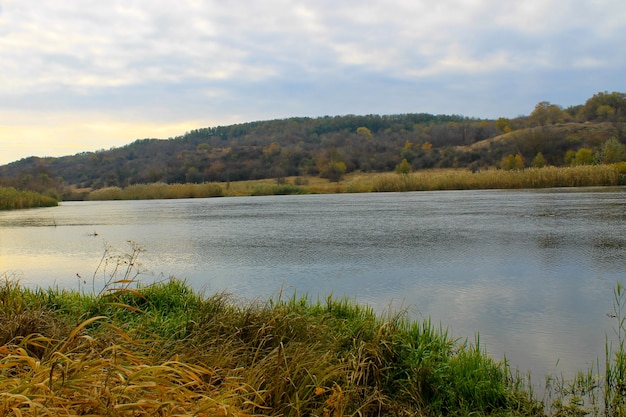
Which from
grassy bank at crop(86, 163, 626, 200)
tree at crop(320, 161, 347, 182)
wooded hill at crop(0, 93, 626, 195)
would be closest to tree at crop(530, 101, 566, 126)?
wooded hill at crop(0, 93, 626, 195)

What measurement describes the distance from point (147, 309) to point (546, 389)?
4.09m

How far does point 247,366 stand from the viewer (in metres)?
3.87

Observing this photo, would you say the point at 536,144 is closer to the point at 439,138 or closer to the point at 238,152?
the point at 439,138

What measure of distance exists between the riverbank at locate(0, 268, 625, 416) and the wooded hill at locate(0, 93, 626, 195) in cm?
4709

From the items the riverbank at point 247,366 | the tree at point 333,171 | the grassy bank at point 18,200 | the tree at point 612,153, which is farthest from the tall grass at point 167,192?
the riverbank at point 247,366

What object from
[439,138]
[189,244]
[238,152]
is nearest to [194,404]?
[189,244]

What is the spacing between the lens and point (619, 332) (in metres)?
4.81

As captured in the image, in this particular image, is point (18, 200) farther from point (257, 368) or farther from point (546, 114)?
point (546, 114)

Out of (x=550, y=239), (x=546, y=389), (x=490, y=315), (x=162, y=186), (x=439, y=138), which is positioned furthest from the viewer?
(x=439, y=138)

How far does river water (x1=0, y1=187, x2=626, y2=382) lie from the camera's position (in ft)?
16.8

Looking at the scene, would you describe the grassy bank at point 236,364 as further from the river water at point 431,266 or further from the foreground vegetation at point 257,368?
the river water at point 431,266

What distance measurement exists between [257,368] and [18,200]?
35927 mm

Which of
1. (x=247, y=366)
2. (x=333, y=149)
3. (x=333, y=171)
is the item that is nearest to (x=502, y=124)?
(x=333, y=149)

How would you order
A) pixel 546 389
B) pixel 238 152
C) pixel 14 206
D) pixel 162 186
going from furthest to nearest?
1. pixel 238 152
2. pixel 162 186
3. pixel 14 206
4. pixel 546 389
